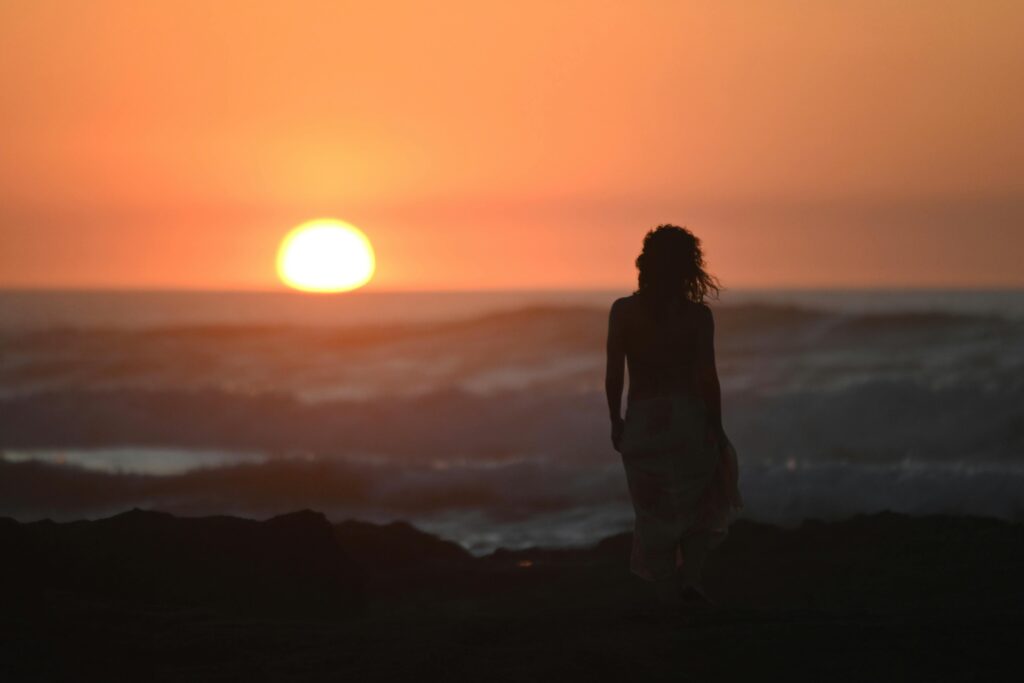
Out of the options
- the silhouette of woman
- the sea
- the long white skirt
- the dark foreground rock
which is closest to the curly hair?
the silhouette of woman

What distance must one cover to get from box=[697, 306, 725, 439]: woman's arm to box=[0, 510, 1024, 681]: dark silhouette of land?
34.5 inches

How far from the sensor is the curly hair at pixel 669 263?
6.52 meters

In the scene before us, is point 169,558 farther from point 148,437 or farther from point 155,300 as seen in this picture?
point 155,300

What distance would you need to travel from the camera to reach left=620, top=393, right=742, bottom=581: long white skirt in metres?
6.63

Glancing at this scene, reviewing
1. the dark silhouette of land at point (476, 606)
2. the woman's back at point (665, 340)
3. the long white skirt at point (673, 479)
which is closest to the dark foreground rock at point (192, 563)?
the dark silhouette of land at point (476, 606)

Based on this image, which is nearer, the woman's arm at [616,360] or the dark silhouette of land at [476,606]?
the dark silhouette of land at [476,606]

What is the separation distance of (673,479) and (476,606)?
3.04 metres

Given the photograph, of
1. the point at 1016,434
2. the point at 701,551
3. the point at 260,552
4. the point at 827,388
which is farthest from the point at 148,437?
the point at 701,551

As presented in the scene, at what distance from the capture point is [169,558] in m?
8.96

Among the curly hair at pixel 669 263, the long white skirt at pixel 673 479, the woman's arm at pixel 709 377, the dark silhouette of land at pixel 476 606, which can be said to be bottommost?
the dark silhouette of land at pixel 476 606

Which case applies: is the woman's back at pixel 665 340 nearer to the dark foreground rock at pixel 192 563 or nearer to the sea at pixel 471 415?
the dark foreground rock at pixel 192 563

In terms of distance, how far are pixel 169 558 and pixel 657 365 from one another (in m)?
3.88

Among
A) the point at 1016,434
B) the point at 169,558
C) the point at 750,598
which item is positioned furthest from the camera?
the point at 1016,434

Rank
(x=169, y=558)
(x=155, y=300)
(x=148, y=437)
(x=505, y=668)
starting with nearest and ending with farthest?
1. (x=505, y=668)
2. (x=169, y=558)
3. (x=148, y=437)
4. (x=155, y=300)
